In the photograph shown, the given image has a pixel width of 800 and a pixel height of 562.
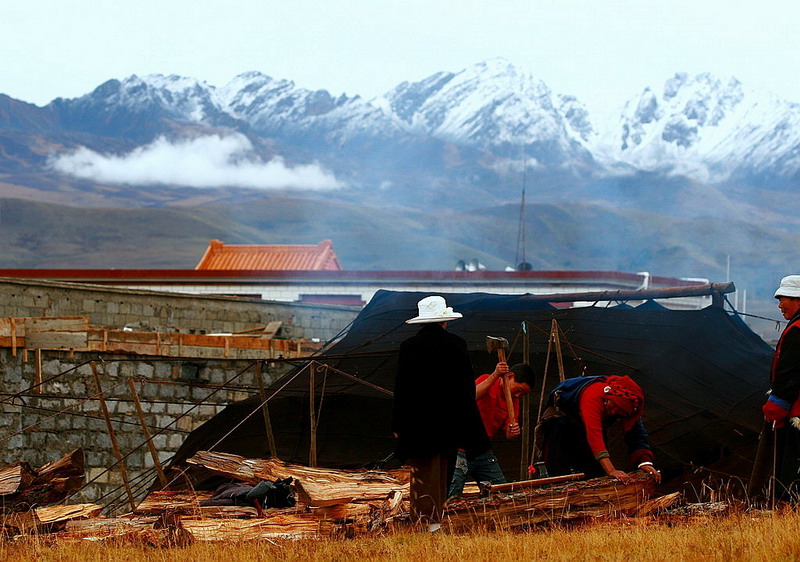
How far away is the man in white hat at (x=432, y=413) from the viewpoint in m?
8.04

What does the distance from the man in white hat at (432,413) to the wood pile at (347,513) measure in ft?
0.80

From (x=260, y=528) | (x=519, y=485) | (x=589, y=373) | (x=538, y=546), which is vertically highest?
(x=589, y=373)

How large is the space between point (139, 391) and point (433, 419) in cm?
1466

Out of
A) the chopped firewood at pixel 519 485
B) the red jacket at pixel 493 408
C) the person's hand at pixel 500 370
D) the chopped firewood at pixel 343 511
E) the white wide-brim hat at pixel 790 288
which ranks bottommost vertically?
the chopped firewood at pixel 343 511

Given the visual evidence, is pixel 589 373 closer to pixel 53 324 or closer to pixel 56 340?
pixel 56 340

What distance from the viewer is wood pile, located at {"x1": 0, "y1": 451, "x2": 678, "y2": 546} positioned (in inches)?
323

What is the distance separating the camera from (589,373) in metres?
13.7

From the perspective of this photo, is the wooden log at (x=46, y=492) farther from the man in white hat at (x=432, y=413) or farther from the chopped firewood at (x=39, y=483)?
the man in white hat at (x=432, y=413)

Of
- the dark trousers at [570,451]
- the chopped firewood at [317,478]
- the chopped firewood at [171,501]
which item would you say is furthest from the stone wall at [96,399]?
the dark trousers at [570,451]

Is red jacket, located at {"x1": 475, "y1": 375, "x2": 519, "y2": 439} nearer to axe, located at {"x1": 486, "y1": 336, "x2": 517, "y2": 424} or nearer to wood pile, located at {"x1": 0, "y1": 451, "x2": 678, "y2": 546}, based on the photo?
axe, located at {"x1": 486, "y1": 336, "x2": 517, "y2": 424}

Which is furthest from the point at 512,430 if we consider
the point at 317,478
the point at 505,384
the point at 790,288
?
the point at 790,288

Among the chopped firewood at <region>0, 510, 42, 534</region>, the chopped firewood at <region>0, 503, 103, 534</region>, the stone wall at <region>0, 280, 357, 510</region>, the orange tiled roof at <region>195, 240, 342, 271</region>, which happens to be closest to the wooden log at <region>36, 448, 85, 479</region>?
the chopped firewood at <region>0, 503, 103, 534</region>

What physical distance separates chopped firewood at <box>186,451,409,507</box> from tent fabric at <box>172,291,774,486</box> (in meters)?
1.74

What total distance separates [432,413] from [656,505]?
1.96m
